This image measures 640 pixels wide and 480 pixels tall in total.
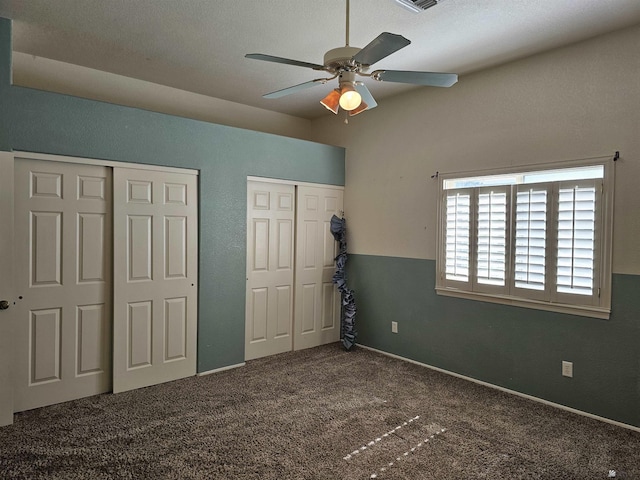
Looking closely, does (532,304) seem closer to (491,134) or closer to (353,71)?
(491,134)

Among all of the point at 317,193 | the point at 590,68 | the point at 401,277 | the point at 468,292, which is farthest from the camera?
the point at 317,193

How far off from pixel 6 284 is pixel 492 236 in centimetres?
383

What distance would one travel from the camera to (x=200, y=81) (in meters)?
4.21

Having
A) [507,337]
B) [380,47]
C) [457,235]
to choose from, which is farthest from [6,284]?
[507,337]

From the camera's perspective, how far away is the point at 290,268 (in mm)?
4770

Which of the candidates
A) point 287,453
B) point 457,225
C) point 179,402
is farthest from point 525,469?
point 179,402

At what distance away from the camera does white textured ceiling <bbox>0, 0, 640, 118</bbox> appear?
275cm

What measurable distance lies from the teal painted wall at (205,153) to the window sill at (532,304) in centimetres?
200

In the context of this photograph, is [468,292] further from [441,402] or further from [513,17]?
[513,17]

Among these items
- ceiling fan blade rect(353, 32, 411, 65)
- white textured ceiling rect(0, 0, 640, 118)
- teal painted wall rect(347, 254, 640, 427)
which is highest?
white textured ceiling rect(0, 0, 640, 118)

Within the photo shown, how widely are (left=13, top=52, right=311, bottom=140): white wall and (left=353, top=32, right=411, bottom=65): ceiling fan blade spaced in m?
2.89

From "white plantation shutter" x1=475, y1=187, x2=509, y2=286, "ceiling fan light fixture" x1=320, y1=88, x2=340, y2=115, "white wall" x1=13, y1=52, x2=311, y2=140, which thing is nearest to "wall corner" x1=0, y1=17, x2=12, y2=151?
"white wall" x1=13, y1=52, x2=311, y2=140

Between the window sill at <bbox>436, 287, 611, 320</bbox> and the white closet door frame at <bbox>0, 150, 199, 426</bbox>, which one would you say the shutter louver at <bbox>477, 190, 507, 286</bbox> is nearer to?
the window sill at <bbox>436, 287, 611, 320</bbox>

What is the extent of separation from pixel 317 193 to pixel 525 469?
11.0 ft
